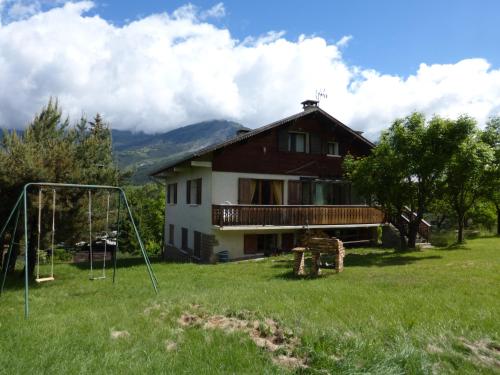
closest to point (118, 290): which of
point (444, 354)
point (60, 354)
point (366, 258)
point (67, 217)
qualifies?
point (67, 217)

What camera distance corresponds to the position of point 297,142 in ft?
75.2

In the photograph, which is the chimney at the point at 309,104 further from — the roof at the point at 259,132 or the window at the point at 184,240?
the window at the point at 184,240

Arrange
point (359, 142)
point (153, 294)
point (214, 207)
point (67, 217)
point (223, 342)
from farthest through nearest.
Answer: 1. point (359, 142)
2. point (214, 207)
3. point (67, 217)
4. point (153, 294)
5. point (223, 342)

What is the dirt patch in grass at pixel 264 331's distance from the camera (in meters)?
5.75

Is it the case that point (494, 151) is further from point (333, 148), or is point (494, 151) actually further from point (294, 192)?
point (294, 192)

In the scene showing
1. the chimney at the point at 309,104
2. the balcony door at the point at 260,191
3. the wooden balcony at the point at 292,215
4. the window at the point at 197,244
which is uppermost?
the chimney at the point at 309,104

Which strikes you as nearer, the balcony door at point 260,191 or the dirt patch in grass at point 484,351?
the dirt patch in grass at point 484,351

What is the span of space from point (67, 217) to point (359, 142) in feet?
53.7

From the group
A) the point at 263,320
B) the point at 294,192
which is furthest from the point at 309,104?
the point at 263,320

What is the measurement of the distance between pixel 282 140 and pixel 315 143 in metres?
2.09

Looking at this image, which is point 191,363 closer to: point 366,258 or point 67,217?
point 67,217

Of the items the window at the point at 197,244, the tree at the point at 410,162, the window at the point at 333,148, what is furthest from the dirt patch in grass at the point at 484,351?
the window at the point at 333,148

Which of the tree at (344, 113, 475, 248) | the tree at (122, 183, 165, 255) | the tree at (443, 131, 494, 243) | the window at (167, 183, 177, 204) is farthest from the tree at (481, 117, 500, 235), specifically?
the tree at (122, 183, 165, 255)

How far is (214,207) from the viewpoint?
1948 centimetres
